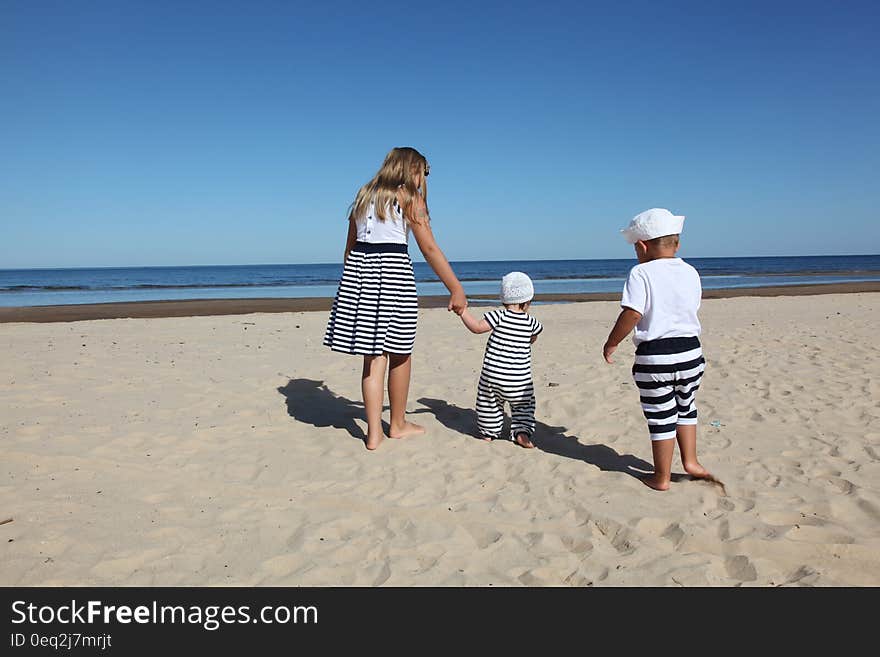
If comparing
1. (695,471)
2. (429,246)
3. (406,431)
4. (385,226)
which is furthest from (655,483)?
(385,226)

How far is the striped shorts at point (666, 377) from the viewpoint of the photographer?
11.0 ft

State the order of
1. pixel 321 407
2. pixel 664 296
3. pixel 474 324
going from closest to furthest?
pixel 664 296
pixel 474 324
pixel 321 407

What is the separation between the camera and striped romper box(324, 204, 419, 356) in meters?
4.02

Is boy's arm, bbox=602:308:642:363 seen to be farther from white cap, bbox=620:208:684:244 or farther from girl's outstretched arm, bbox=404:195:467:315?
girl's outstretched arm, bbox=404:195:467:315

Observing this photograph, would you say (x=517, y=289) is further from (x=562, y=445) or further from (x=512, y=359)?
(x=562, y=445)

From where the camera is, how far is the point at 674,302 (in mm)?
3289

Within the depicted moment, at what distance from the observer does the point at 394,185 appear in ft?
13.0

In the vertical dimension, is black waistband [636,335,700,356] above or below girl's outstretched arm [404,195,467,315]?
below

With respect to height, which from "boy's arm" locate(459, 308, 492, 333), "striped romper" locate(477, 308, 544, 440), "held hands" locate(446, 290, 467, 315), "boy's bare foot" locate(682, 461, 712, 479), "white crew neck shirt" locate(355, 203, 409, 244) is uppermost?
"white crew neck shirt" locate(355, 203, 409, 244)

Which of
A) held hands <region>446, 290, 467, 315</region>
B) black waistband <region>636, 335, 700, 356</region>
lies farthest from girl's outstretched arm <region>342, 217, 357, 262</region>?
black waistband <region>636, 335, 700, 356</region>

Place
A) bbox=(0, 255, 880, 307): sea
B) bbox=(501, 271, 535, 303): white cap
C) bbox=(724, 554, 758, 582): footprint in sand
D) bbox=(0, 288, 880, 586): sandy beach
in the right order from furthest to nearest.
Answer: bbox=(0, 255, 880, 307): sea, bbox=(501, 271, 535, 303): white cap, bbox=(0, 288, 880, 586): sandy beach, bbox=(724, 554, 758, 582): footprint in sand

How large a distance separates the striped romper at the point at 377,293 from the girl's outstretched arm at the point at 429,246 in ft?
0.26

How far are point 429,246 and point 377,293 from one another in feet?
1.58

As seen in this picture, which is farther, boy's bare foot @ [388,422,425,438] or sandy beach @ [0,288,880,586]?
boy's bare foot @ [388,422,425,438]
